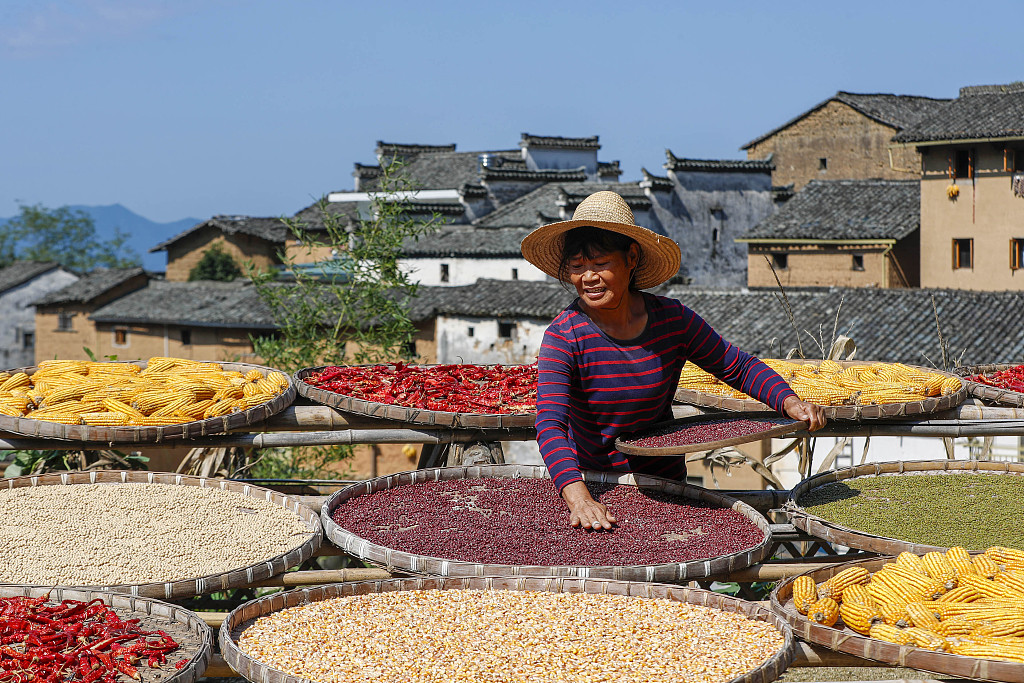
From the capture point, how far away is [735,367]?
120 inches

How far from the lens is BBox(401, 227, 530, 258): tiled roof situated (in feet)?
84.3

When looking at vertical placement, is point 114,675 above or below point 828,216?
below

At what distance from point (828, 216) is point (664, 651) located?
23.4 metres

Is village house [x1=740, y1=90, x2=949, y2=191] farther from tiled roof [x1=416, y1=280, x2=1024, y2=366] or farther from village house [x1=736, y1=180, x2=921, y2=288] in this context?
tiled roof [x1=416, y1=280, x2=1024, y2=366]

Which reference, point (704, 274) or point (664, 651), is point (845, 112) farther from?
point (664, 651)

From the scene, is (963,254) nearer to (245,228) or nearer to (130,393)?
(245,228)

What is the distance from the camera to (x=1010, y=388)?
4.03m

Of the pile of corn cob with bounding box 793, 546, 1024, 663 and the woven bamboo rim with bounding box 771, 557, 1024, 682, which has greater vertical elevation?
the pile of corn cob with bounding box 793, 546, 1024, 663

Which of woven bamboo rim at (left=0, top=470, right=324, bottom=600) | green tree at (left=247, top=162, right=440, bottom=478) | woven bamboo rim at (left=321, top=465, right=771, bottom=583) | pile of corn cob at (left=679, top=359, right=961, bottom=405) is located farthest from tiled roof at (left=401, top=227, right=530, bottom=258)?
woven bamboo rim at (left=321, top=465, right=771, bottom=583)

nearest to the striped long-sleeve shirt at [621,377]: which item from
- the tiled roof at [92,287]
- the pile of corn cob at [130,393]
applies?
the pile of corn cob at [130,393]

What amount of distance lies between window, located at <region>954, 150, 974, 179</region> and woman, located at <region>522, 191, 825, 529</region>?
21.3 meters

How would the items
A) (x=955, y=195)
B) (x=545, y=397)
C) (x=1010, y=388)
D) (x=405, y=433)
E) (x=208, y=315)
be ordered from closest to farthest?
(x=545, y=397) < (x=405, y=433) < (x=1010, y=388) < (x=955, y=195) < (x=208, y=315)

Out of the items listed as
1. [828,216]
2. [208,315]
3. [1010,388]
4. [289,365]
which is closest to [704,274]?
[828,216]

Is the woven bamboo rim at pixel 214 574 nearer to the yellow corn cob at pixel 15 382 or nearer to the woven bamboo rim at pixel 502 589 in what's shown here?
the woven bamboo rim at pixel 502 589
